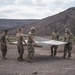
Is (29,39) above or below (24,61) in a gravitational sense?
above

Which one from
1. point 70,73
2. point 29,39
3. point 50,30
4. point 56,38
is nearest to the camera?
point 70,73

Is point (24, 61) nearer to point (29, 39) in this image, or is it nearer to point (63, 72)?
point (29, 39)

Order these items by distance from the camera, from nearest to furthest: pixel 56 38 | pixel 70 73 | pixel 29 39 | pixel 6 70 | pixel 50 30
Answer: pixel 70 73 < pixel 6 70 < pixel 29 39 < pixel 56 38 < pixel 50 30

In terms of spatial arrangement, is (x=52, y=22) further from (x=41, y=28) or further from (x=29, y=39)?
(x=29, y=39)

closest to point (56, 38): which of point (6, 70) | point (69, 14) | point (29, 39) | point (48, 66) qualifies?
point (29, 39)

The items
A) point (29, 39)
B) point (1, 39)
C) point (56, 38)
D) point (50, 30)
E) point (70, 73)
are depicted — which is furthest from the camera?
point (50, 30)

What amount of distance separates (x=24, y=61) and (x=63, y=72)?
14.0ft

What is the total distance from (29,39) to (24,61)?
1354 mm

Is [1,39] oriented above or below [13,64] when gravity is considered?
above

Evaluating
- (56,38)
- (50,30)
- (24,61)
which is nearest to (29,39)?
(24,61)

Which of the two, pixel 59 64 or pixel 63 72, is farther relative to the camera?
pixel 59 64

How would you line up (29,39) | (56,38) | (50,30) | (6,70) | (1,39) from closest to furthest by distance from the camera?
(6,70) → (29,39) → (1,39) → (56,38) → (50,30)

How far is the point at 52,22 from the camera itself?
5894cm

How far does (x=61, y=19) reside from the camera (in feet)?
194
